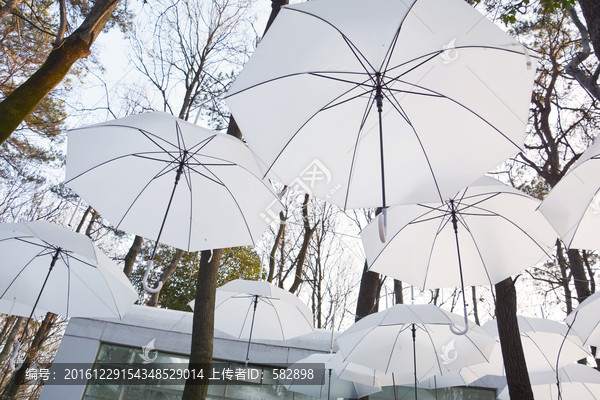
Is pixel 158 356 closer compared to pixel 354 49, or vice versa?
pixel 354 49

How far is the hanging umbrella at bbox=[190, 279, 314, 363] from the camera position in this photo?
6.45 metres

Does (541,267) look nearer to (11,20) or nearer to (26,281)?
(26,281)

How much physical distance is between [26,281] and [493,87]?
586 centimetres

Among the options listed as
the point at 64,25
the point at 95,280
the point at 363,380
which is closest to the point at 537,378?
the point at 363,380

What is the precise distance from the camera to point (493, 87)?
281 centimetres

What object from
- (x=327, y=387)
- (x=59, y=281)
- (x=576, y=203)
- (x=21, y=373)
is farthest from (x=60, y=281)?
(x=21, y=373)

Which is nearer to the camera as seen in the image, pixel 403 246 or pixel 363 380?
pixel 403 246

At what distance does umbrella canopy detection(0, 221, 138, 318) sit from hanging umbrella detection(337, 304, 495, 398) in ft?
10.3

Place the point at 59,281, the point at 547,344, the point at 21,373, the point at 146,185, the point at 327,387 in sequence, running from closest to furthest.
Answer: the point at 146,185, the point at 59,281, the point at 547,344, the point at 327,387, the point at 21,373

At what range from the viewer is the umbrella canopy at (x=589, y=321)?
5.17 meters

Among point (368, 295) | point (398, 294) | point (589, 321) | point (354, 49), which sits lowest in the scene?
point (589, 321)

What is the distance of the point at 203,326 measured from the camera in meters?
4.74

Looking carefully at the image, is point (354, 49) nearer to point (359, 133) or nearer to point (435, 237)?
point (359, 133)

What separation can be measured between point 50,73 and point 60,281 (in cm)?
270
